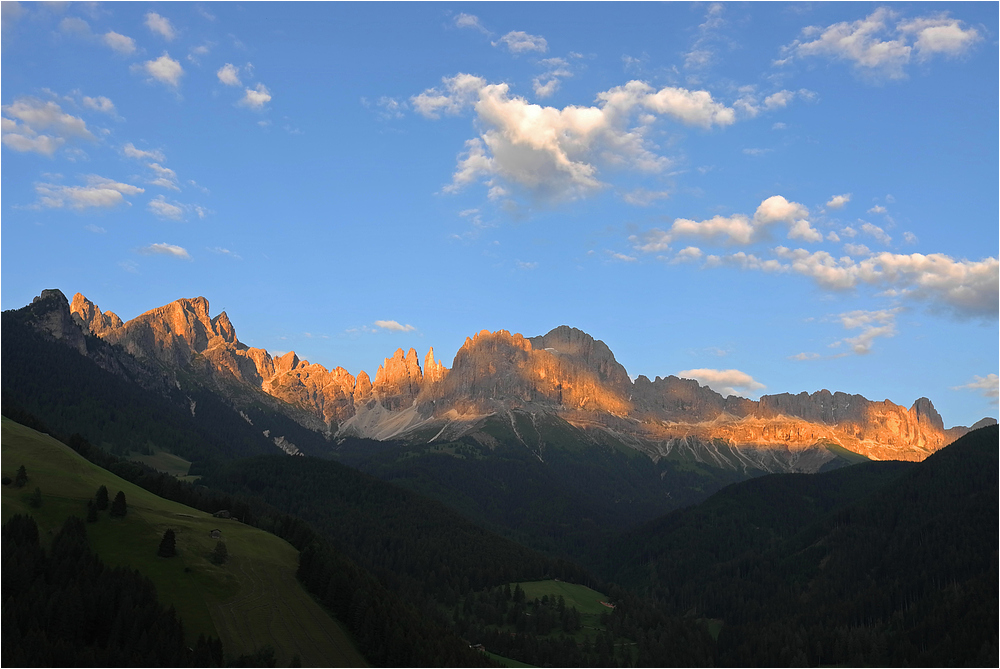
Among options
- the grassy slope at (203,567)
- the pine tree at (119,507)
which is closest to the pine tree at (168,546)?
the grassy slope at (203,567)

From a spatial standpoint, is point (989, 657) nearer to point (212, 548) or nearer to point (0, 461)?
point (212, 548)

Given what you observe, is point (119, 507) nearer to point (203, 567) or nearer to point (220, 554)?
point (220, 554)

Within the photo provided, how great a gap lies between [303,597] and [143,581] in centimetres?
3326

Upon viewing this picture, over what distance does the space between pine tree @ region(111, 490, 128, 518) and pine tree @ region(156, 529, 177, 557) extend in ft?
46.5

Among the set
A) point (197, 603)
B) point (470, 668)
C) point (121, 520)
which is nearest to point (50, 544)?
point (121, 520)

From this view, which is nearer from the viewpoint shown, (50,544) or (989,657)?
(50,544)

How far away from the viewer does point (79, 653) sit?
11969 centimetres

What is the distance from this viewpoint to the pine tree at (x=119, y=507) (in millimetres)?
164625

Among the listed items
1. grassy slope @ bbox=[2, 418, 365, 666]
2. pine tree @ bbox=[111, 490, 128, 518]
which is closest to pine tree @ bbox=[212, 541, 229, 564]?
grassy slope @ bbox=[2, 418, 365, 666]

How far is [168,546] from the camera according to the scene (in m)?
156

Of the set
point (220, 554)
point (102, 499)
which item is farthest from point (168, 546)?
point (102, 499)

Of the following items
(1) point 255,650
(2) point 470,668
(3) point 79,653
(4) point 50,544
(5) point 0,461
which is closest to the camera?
(3) point 79,653

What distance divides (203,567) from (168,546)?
27.3 feet

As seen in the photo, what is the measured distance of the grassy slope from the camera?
142000mm
